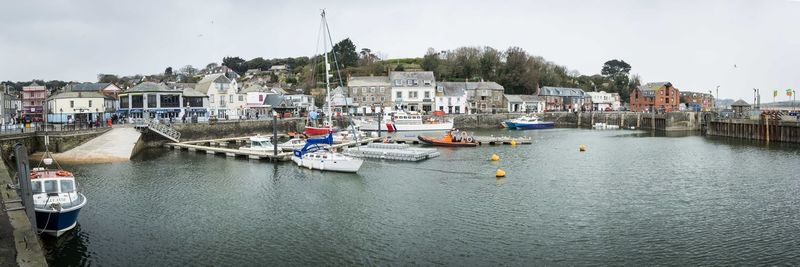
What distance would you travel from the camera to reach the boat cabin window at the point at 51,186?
20781 millimetres

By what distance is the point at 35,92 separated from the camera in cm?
8750

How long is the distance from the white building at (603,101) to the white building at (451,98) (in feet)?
116

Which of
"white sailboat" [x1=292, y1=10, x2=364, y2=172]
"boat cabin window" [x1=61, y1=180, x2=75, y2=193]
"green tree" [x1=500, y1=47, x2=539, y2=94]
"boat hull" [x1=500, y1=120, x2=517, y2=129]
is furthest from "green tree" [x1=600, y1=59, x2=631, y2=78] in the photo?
"boat cabin window" [x1=61, y1=180, x2=75, y2=193]

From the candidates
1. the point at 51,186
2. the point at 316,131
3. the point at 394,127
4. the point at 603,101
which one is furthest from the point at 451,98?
the point at 51,186

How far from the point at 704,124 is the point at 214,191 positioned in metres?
67.1

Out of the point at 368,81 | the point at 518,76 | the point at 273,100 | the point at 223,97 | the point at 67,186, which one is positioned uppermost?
the point at 518,76

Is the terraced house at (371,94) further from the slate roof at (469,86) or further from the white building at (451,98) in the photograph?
the slate roof at (469,86)

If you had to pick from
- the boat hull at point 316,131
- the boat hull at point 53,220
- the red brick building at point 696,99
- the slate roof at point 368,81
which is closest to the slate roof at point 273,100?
the slate roof at point 368,81

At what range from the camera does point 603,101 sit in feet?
390

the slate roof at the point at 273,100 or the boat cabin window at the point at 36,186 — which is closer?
the boat cabin window at the point at 36,186

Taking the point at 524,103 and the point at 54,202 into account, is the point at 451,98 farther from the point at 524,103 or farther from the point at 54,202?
the point at 54,202

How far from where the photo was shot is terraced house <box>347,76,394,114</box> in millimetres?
90438

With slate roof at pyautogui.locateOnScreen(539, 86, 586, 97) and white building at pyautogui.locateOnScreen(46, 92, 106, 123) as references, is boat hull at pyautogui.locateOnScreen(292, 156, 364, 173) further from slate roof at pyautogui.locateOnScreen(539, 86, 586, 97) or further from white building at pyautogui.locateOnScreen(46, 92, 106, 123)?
slate roof at pyautogui.locateOnScreen(539, 86, 586, 97)

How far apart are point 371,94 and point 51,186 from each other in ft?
233
